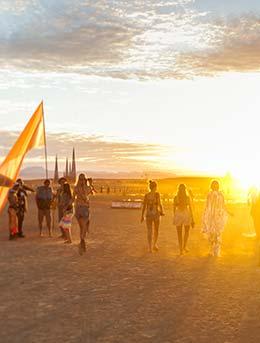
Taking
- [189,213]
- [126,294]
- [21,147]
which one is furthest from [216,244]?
[21,147]

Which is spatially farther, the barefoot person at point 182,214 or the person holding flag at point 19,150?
the barefoot person at point 182,214

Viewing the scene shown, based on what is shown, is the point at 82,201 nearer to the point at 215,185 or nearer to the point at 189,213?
the point at 189,213

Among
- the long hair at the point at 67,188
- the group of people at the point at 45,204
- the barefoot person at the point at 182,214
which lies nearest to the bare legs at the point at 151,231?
the barefoot person at the point at 182,214

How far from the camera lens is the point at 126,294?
7.69 metres

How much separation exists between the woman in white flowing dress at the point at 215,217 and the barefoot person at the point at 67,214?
139 inches

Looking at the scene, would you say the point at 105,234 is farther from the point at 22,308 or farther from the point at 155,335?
the point at 155,335

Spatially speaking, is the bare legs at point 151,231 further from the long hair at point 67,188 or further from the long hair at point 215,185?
the long hair at point 67,188

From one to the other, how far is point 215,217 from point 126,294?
4.53 meters

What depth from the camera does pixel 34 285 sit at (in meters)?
8.27

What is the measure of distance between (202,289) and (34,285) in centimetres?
281

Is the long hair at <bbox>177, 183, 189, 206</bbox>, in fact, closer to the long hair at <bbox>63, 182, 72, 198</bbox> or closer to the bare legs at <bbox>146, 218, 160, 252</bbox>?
the bare legs at <bbox>146, 218, 160, 252</bbox>

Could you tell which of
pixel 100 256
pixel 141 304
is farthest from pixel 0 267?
pixel 141 304

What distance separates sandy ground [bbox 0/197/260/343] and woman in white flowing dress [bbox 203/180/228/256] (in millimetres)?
428

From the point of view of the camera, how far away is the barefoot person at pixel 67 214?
13.0m
